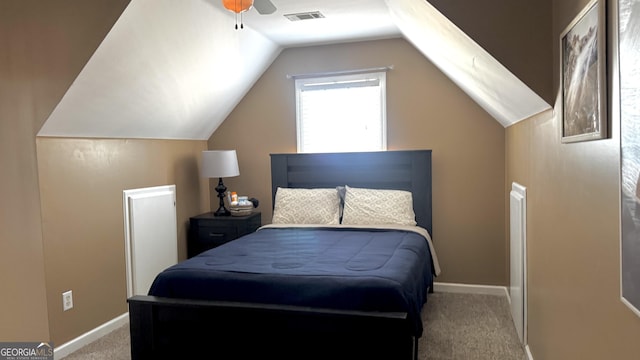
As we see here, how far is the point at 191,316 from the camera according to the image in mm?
2439

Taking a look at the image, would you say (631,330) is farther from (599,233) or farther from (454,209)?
(454,209)

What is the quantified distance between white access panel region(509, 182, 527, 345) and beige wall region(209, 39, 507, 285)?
30.9 inches

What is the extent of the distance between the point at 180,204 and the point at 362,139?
177cm

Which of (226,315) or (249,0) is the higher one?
(249,0)

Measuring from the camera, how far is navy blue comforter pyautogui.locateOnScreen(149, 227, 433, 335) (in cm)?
228

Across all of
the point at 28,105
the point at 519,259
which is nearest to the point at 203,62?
the point at 28,105

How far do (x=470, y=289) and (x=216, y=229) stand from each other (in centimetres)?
232

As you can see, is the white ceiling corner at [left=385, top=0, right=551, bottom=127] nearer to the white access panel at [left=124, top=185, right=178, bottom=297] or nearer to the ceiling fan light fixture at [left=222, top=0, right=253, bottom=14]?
the ceiling fan light fixture at [left=222, top=0, right=253, bottom=14]

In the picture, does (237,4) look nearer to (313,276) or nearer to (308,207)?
(313,276)

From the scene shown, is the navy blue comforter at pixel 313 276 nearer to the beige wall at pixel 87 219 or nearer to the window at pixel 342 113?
the beige wall at pixel 87 219

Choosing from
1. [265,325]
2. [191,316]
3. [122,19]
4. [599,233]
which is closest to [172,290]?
[191,316]

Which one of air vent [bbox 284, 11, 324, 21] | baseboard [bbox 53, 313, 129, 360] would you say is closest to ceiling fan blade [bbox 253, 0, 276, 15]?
air vent [bbox 284, 11, 324, 21]

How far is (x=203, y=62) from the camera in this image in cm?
358

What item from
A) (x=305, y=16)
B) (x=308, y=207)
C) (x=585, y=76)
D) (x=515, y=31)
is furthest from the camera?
(x=308, y=207)
